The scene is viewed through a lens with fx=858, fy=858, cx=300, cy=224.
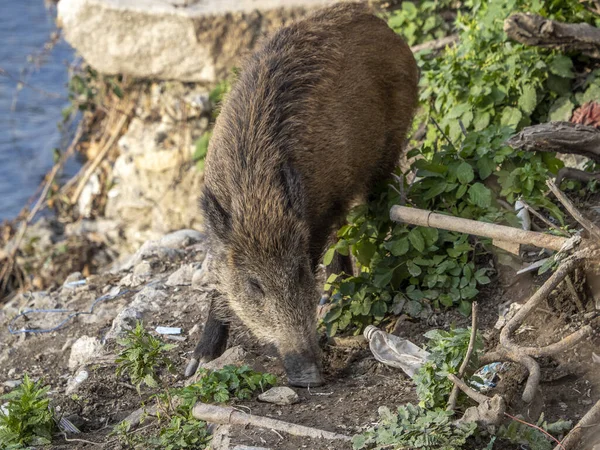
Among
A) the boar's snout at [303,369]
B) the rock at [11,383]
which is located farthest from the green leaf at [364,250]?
the rock at [11,383]

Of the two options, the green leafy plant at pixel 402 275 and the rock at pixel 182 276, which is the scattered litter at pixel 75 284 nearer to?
the rock at pixel 182 276

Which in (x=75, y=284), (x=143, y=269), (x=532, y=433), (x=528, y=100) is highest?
(x=528, y=100)

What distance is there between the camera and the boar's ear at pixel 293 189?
430 centimetres

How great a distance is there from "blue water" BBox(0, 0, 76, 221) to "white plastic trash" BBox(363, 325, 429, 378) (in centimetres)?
615

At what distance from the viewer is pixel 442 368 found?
135 inches

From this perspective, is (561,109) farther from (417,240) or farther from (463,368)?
(463,368)

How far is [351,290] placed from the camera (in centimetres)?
471

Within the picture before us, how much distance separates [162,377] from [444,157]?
1.98m

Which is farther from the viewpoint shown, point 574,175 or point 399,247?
point 574,175

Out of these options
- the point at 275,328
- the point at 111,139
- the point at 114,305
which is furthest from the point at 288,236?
the point at 111,139

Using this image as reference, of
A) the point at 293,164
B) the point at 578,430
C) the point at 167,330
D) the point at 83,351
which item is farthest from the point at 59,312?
the point at 578,430

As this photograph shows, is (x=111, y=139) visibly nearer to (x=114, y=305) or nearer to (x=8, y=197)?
(x=8, y=197)

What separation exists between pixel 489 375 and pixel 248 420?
42.3 inches

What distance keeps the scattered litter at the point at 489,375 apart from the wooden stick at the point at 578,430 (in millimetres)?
524
